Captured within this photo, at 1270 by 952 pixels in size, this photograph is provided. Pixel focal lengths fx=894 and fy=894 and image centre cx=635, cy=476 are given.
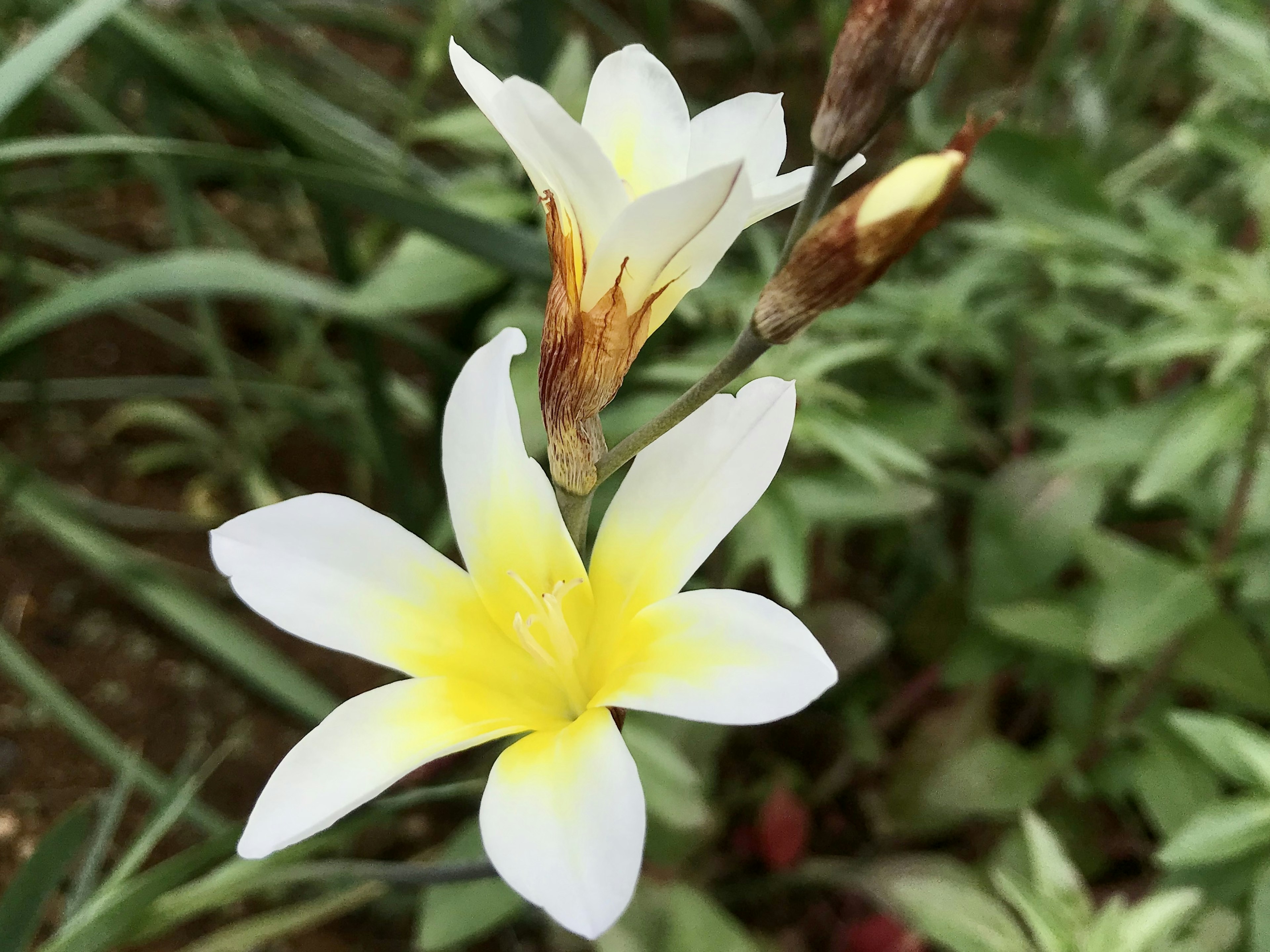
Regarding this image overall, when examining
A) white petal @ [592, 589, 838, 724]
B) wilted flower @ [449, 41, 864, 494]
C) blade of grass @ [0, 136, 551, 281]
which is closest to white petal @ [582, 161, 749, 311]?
wilted flower @ [449, 41, 864, 494]

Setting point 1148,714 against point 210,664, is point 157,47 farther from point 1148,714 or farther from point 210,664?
point 1148,714

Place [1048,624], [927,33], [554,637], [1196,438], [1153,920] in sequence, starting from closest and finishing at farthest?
[927,33] → [554,637] → [1153,920] → [1196,438] → [1048,624]

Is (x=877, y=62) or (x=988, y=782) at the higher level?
(x=877, y=62)

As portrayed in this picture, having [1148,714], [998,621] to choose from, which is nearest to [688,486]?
[998,621]

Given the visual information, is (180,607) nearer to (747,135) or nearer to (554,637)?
(554,637)

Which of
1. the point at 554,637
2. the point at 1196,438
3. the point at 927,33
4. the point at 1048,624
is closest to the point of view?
the point at 927,33

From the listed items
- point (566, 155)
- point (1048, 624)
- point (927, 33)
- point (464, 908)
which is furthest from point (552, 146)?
point (1048, 624)
